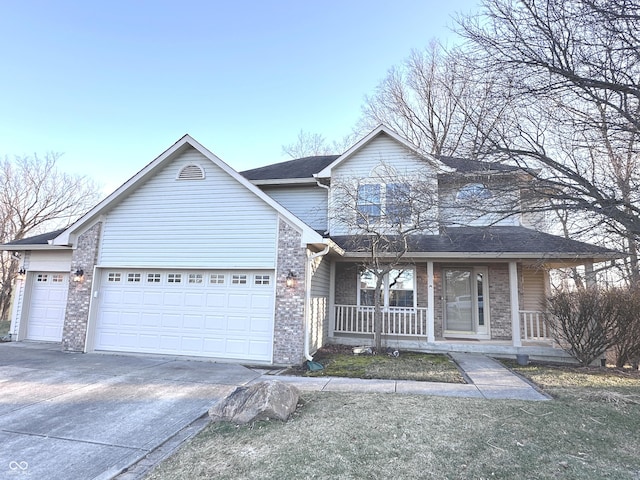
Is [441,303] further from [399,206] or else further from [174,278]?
[174,278]

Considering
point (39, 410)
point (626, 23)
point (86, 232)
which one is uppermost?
point (626, 23)

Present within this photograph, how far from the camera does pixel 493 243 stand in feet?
33.7

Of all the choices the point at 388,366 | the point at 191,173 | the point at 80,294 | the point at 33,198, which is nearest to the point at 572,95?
the point at 388,366

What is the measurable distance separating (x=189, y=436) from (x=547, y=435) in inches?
178

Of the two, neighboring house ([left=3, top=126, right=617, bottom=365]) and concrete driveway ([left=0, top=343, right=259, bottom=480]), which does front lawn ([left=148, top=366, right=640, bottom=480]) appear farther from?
neighboring house ([left=3, top=126, right=617, bottom=365])

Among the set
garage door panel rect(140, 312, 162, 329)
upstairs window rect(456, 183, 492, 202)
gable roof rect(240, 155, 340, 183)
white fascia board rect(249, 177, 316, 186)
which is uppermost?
gable roof rect(240, 155, 340, 183)

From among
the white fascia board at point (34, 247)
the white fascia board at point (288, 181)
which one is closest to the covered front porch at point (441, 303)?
the white fascia board at point (288, 181)

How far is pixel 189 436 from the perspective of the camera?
441 centimetres

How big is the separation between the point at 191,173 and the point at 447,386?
8308 millimetres

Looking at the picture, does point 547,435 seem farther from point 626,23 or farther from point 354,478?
point 626,23

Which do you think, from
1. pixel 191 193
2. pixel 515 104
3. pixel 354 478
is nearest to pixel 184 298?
pixel 191 193

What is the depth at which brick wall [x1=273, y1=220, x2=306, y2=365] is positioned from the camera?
8.41 m

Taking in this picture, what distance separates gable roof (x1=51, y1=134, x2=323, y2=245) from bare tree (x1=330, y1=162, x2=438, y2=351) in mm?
2072

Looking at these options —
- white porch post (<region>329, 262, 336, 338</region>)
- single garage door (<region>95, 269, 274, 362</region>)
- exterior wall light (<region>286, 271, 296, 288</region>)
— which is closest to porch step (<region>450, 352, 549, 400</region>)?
white porch post (<region>329, 262, 336, 338</region>)
